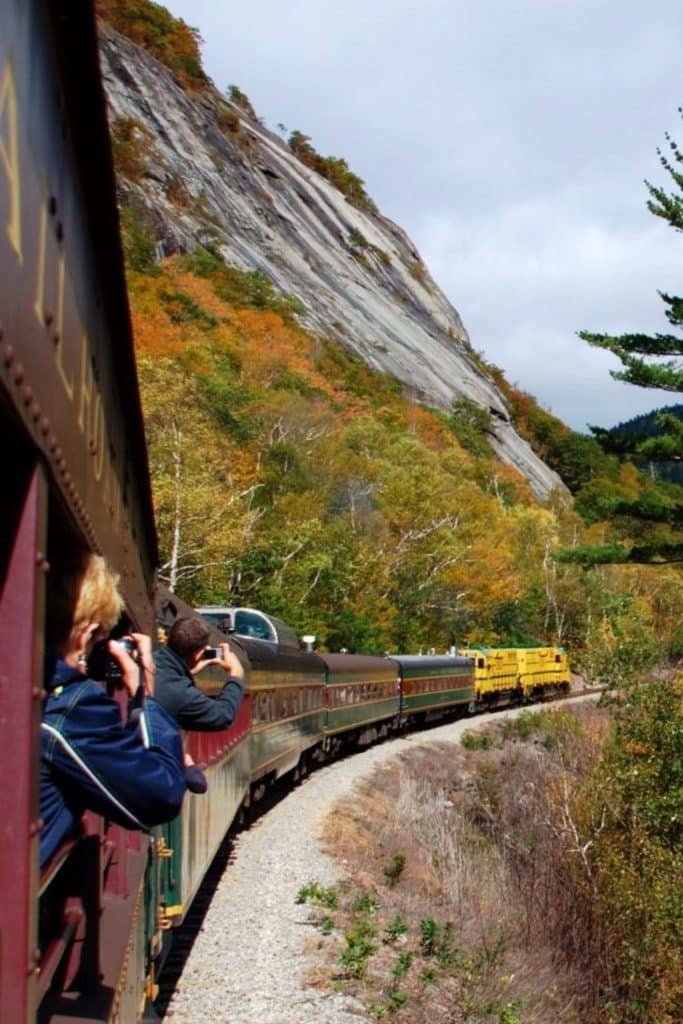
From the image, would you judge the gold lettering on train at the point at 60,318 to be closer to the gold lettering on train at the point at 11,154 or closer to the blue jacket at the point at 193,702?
the gold lettering on train at the point at 11,154

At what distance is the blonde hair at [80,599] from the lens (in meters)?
2.48

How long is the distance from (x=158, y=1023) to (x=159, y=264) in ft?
227

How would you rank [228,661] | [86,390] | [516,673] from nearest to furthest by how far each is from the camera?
[86,390], [228,661], [516,673]

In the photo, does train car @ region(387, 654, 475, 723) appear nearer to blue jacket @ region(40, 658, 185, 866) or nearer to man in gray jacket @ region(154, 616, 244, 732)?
man in gray jacket @ region(154, 616, 244, 732)

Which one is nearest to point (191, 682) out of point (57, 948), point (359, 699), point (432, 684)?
point (57, 948)

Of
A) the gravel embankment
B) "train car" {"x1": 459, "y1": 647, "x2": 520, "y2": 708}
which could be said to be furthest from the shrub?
the gravel embankment

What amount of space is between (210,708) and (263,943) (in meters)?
6.29

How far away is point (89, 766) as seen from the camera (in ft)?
7.62

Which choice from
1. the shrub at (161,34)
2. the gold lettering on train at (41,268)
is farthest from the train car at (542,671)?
the shrub at (161,34)

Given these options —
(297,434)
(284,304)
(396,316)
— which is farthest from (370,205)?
(297,434)

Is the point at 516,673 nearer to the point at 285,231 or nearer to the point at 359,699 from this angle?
the point at 359,699

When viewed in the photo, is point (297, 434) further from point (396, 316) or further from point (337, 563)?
point (396, 316)

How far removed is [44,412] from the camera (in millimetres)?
2121

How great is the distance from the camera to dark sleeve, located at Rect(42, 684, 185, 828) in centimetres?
231
